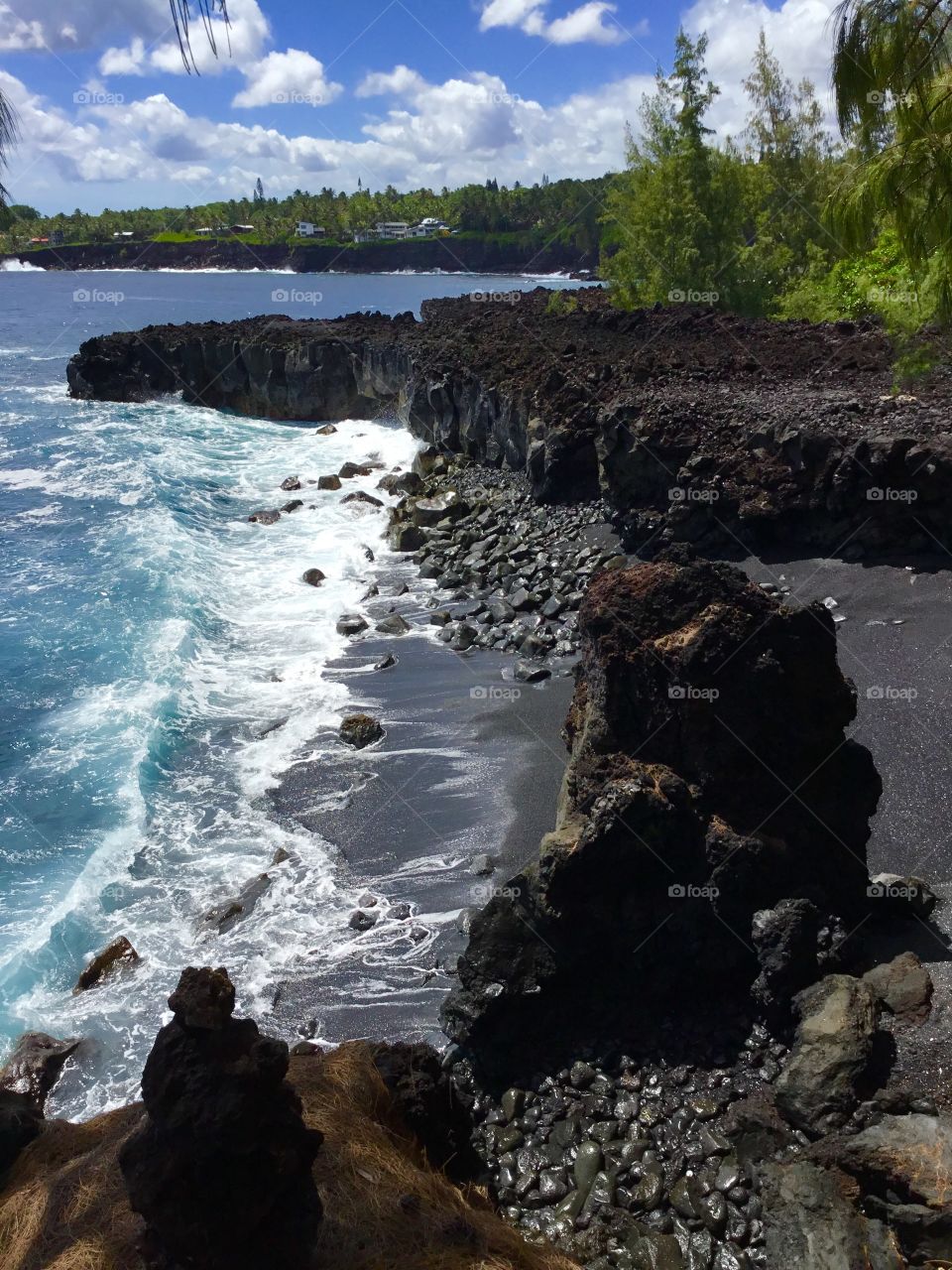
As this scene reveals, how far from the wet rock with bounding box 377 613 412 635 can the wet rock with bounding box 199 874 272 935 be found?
28.5ft

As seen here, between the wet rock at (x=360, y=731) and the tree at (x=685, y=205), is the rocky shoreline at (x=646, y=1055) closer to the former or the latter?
the wet rock at (x=360, y=731)

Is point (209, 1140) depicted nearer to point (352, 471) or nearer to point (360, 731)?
point (360, 731)

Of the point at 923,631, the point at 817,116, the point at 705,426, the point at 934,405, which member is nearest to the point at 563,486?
the point at 705,426

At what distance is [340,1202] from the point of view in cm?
622

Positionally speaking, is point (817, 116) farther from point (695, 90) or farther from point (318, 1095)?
point (318, 1095)

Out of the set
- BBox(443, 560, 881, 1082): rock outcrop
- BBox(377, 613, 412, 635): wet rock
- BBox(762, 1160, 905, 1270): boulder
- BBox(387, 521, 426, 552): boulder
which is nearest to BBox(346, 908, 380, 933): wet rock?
BBox(443, 560, 881, 1082): rock outcrop

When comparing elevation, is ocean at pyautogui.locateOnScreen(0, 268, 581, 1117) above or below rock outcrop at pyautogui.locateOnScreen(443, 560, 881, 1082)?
below

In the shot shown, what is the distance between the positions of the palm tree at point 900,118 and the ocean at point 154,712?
10068 mm

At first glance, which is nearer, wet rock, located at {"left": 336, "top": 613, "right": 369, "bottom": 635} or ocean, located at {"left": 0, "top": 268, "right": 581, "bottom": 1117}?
ocean, located at {"left": 0, "top": 268, "right": 581, "bottom": 1117}

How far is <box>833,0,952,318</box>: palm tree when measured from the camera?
30.8 feet

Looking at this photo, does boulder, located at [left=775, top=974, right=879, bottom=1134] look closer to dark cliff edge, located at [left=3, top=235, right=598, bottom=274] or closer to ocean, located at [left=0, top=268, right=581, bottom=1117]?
ocean, located at [left=0, top=268, right=581, bottom=1117]

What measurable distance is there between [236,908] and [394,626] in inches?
370

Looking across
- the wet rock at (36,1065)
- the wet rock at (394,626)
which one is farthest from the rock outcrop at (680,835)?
the wet rock at (394,626)

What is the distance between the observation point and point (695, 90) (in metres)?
36.5
